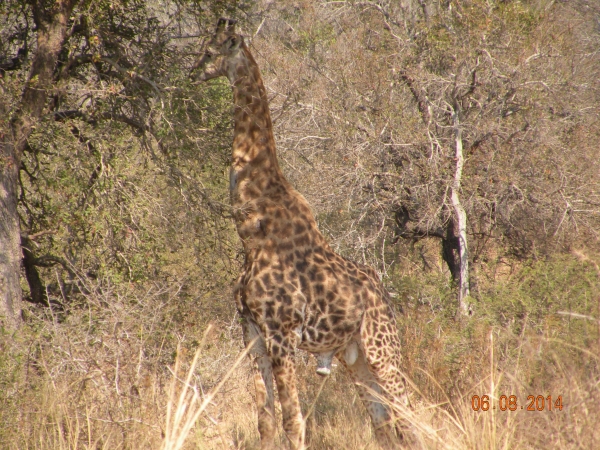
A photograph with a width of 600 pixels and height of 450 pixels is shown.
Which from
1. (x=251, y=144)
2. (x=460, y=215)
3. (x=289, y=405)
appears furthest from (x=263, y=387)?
(x=460, y=215)

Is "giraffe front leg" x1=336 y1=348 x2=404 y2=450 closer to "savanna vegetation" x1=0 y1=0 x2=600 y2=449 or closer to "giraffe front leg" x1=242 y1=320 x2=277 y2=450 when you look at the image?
"savanna vegetation" x1=0 y1=0 x2=600 y2=449

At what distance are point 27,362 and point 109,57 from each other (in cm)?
316

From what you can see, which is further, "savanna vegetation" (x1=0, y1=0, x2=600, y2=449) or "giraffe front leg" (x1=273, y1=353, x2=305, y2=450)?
"giraffe front leg" (x1=273, y1=353, x2=305, y2=450)

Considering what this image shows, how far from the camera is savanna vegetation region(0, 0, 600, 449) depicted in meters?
4.89

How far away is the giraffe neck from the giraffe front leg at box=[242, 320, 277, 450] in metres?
1.10

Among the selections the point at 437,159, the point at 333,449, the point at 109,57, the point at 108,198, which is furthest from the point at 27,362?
the point at 437,159

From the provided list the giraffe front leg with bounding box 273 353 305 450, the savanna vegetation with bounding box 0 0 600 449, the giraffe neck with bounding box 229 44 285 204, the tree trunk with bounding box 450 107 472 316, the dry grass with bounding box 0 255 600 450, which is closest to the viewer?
the dry grass with bounding box 0 255 600 450

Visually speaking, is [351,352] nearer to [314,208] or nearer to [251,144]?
[251,144]

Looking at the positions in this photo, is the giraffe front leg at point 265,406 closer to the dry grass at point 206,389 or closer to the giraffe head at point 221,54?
the dry grass at point 206,389

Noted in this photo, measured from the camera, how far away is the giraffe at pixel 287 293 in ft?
16.6

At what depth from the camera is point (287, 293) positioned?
508cm
